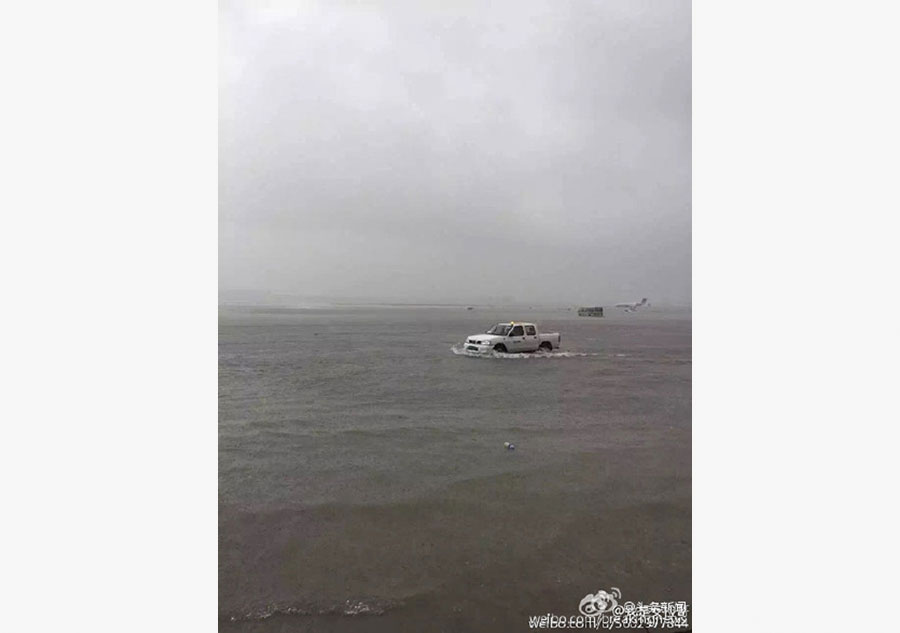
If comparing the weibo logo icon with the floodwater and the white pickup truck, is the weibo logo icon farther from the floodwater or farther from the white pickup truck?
the white pickup truck

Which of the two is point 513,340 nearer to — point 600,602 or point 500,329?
point 500,329

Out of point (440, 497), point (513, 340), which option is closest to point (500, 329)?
point (513, 340)

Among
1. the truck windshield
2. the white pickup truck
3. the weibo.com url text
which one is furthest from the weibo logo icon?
the truck windshield

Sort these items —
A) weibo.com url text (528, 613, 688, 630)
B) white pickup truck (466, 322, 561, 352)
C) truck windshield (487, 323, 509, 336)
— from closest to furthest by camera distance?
1. weibo.com url text (528, 613, 688, 630)
2. white pickup truck (466, 322, 561, 352)
3. truck windshield (487, 323, 509, 336)

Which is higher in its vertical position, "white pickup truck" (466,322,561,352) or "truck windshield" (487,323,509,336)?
"truck windshield" (487,323,509,336)

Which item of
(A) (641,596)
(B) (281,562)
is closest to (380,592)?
(B) (281,562)

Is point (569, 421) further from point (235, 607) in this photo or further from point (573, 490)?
point (235, 607)

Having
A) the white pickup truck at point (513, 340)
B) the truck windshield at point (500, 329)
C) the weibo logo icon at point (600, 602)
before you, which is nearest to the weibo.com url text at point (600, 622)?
the weibo logo icon at point (600, 602)

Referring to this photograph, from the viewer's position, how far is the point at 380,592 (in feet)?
7.32

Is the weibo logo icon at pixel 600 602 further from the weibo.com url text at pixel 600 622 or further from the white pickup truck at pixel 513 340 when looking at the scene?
the white pickup truck at pixel 513 340

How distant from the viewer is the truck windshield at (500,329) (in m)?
8.72

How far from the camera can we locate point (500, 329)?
8.81 m

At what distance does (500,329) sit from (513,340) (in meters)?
0.38

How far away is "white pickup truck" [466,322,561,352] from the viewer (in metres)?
8.34
